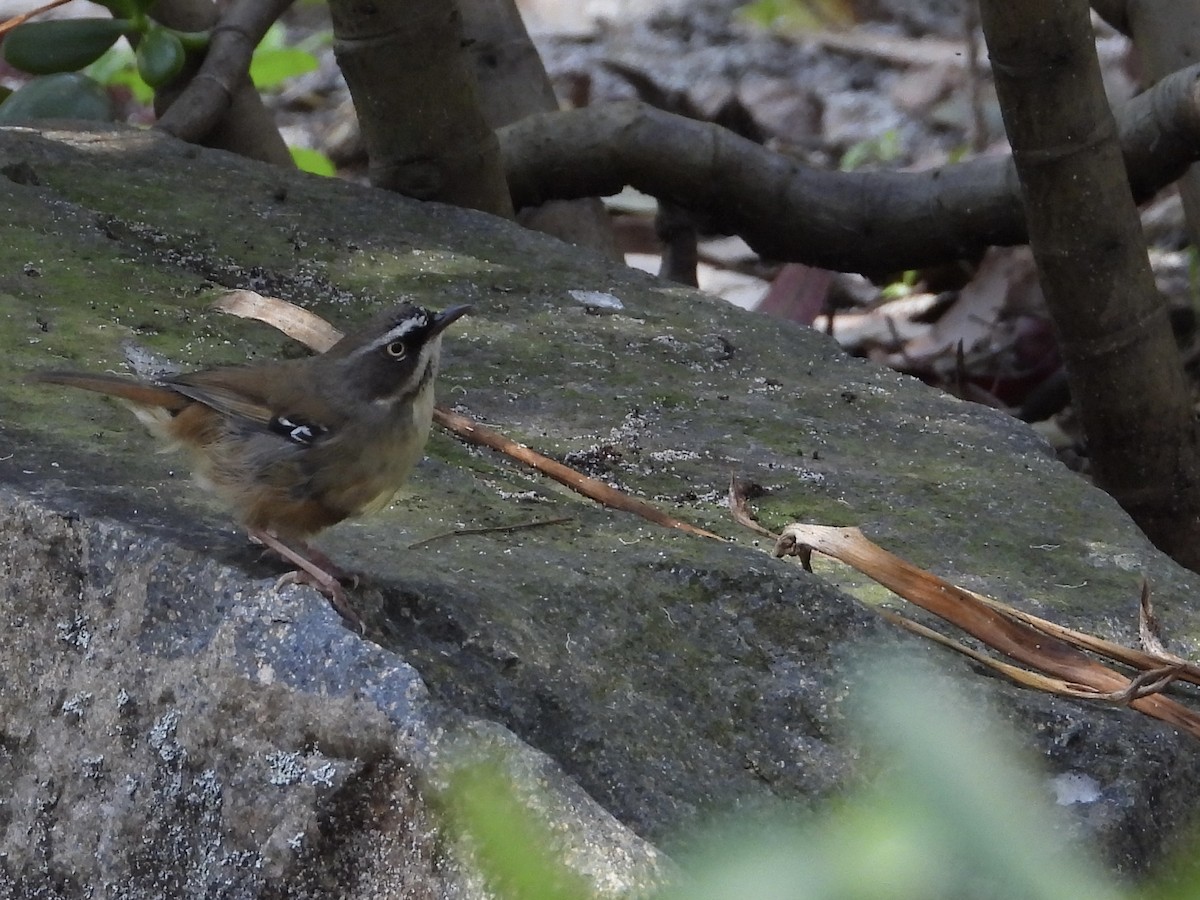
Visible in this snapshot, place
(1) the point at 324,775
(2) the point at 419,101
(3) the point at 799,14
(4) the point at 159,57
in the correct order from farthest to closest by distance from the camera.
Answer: (3) the point at 799,14, (4) the point at 159,57, (2) the point at 419,101, (1) the point at 324,775

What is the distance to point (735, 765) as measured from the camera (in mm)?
2225

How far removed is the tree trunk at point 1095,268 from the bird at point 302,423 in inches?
77.6

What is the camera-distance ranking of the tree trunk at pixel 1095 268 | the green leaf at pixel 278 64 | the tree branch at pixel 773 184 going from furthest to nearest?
1. the green leaf at pixel 278 64
2. the tree branch at pixel 773 184
3. the tree trunk at pixel 1095 268

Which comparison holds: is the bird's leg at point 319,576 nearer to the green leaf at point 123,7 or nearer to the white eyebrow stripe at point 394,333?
the white eyebrow stripe at point 394,333

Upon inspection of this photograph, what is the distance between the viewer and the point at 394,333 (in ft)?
9.02

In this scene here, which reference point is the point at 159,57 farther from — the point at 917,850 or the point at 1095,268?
the point at 917,850

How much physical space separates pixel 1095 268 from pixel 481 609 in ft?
8.30

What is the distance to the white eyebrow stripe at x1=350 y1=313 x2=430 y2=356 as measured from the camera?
273 centimetres

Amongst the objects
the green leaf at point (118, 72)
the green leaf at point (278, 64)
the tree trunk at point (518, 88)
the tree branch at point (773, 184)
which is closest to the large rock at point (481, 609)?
the tree branch at point (773, 184)

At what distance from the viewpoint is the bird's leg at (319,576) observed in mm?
2047

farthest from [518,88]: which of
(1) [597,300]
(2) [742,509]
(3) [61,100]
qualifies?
(2) [742,509]

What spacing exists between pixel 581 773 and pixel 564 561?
1.79 feet

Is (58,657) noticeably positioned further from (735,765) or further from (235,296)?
(235,296)

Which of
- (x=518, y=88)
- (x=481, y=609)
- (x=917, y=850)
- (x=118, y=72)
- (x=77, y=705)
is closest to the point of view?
(x=917, y=850)
